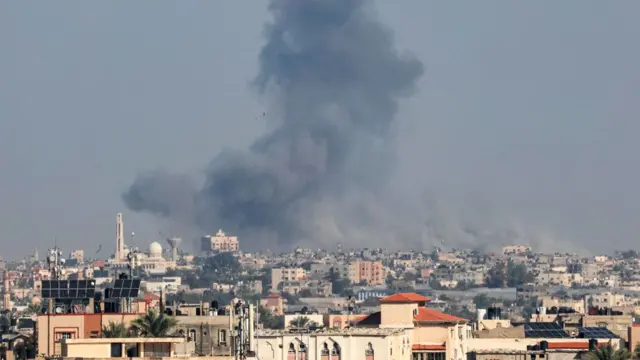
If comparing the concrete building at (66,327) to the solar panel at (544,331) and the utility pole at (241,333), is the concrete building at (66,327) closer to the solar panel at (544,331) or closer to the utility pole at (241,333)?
the utility pole at (241,333)

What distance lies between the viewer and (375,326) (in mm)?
80938

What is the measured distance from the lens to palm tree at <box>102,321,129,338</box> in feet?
215

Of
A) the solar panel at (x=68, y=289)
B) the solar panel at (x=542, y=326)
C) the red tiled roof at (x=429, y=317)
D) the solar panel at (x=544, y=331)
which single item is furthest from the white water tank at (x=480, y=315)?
the solar panel at (x=68, y=289)

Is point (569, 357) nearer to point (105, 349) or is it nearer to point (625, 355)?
point (625, 355)

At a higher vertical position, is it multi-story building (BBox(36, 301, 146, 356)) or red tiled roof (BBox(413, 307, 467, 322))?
red tiled roof (BBox(413, 307, 467, 322))

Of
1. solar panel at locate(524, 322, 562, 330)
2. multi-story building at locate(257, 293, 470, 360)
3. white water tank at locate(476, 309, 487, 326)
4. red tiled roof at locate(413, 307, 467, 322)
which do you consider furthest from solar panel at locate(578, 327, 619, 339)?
red tiled roof at locate(413, 307, 467, 322)

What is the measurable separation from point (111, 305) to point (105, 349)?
67.5 ft

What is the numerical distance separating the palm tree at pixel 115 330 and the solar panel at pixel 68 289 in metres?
Answer: 8.01

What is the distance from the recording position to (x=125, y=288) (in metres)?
77.9

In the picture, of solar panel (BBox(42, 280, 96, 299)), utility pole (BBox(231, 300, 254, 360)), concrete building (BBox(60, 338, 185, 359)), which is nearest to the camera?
utility pole (BBox(231, 300, 254, 360))

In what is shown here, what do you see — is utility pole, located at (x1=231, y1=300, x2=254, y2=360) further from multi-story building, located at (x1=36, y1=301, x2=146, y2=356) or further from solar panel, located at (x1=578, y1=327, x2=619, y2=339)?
solar panel, located at (x1=578, y1=327, x2=619, y2=339)

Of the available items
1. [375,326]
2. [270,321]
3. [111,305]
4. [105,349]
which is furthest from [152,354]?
[270,321]

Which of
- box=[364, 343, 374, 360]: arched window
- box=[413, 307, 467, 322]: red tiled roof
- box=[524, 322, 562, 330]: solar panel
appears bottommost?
box=[364, 343, 374, 360]: arched window

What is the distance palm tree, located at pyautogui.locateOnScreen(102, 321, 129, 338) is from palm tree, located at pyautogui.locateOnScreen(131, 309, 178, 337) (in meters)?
0.33
